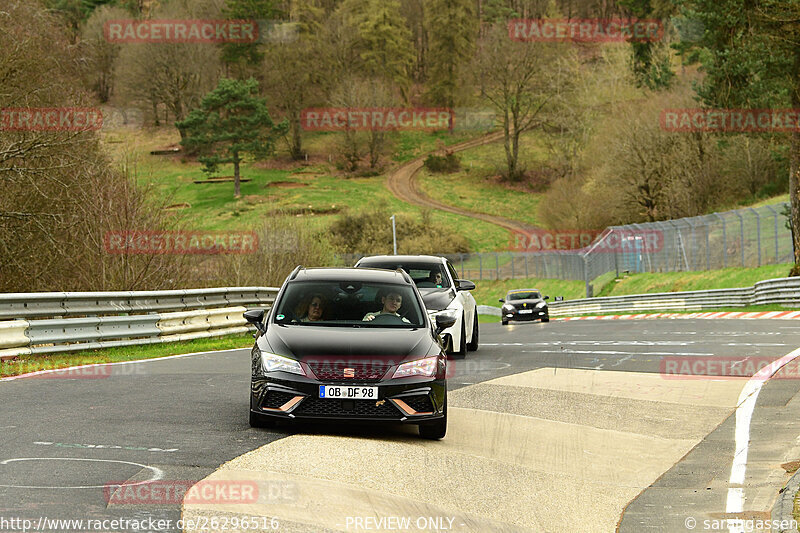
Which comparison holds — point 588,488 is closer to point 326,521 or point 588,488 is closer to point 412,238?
point 326,521

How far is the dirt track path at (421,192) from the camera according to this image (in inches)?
3989

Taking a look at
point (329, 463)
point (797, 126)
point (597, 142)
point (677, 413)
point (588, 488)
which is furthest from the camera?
point (597, 142)

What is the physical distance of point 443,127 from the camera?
441ft

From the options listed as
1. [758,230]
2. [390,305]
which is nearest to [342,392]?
[390,305]

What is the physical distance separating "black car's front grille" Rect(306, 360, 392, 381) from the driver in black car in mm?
1326

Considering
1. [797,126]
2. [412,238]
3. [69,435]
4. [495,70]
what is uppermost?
[495,70]

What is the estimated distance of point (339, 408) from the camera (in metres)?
8.83

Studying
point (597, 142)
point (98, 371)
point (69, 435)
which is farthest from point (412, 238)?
point (69, 435)

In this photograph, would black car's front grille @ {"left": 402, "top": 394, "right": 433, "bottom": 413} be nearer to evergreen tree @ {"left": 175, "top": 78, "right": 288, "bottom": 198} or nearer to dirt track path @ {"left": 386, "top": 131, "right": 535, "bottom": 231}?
dirt track path @ {"left": 386, "top": 131, "right": 535, "bottom": 231}

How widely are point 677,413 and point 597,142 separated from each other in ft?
211

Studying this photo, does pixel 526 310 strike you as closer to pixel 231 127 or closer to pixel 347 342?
pixel 347 342

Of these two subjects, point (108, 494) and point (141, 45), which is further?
point (141, 45)

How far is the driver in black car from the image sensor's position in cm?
1038

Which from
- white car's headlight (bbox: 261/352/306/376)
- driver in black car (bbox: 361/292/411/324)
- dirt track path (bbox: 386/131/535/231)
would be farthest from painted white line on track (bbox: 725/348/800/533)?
dirt track path (bbox: 386/131/535/231)
